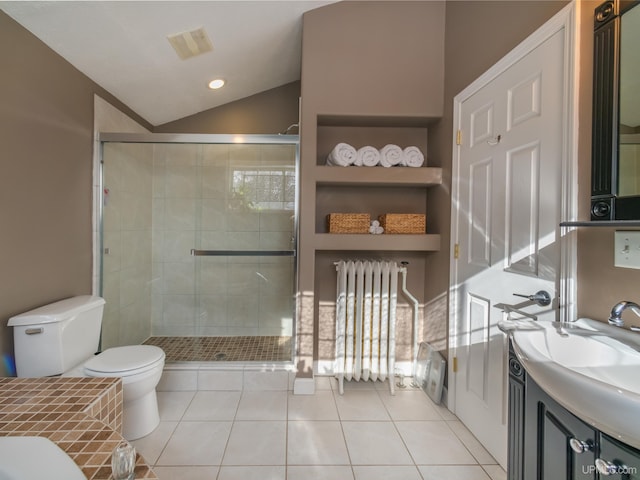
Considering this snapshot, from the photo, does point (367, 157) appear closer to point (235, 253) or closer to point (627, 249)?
point (235, 253)

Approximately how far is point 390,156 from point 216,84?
1.65 m

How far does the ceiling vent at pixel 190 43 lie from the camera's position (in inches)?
85.4

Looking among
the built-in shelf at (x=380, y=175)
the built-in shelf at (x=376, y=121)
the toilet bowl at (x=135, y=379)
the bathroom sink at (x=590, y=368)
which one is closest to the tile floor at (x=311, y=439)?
the toilet bowl at (x=135, y=379)

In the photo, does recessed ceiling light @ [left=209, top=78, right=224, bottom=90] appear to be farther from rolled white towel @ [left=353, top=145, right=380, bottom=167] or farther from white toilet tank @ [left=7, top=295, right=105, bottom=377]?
white toilet tank @ [left=7, top=295, right=105, bottom=377]

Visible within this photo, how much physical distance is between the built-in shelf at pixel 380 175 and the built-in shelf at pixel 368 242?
373 millimetres

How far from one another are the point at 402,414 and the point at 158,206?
237 cm

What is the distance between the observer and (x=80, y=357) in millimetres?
1941

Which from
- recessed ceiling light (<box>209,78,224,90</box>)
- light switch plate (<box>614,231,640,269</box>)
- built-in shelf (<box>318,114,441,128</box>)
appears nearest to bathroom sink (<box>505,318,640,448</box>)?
light switch plate (<box>614,231,640,269</box>)

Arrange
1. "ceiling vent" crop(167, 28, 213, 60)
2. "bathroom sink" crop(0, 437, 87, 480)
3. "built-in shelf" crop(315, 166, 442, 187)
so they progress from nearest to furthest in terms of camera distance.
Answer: "bathroom sink" crop(0, 437, 87, 480)
"ceiling vent" crop(167, 28, 213, 60)
"built-in shelf" crop(315, 166, 442, 187)

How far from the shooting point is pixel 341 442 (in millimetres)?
1840

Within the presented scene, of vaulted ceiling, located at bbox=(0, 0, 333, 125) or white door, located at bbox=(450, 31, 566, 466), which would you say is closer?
white door, located at bbox=(450, 31, 566, 466)

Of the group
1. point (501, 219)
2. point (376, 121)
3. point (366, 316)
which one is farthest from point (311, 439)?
point (376, 121)

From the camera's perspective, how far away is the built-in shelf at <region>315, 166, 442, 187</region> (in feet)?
7.57

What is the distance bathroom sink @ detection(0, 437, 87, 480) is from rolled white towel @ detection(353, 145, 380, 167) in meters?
2.06
